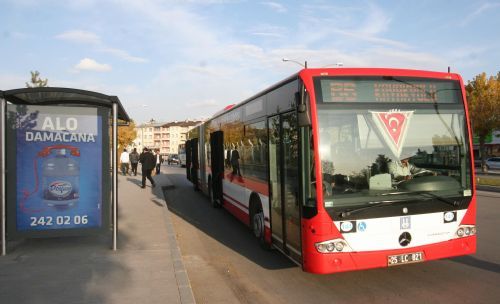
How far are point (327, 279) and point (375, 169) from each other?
5.72 feet

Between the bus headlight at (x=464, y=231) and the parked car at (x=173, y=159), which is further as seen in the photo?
the parked car at (x=173, y=159)

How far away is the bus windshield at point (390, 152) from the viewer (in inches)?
211

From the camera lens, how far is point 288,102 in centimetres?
625

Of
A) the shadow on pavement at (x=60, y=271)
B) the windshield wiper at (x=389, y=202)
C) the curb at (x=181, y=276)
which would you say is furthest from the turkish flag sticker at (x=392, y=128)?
the shadow on pavement at (x=60, y=271)

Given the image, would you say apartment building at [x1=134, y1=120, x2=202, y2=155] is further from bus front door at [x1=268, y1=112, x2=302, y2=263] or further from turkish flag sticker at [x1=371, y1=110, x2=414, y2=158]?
turkish flag sticker at [x1=371, y1=110, x2=414, y2=158]

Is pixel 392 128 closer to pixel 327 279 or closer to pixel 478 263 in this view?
pixel 327 279

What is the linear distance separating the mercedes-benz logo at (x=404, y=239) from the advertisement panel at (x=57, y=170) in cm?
481

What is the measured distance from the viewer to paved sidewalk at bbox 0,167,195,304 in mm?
5035

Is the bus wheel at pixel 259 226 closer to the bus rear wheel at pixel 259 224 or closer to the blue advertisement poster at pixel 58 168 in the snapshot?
the bus rear wheel at pixel 259 224

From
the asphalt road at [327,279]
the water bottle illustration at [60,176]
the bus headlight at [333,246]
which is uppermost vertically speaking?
the water bottle illustration at [60,176]

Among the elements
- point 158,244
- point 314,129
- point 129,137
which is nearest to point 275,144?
point 314,129

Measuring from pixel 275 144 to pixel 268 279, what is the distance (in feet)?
6.58

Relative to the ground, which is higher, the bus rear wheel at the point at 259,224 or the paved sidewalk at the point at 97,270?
the bus rear wheel at the point at 259,224

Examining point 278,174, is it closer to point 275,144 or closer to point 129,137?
point 275,144
